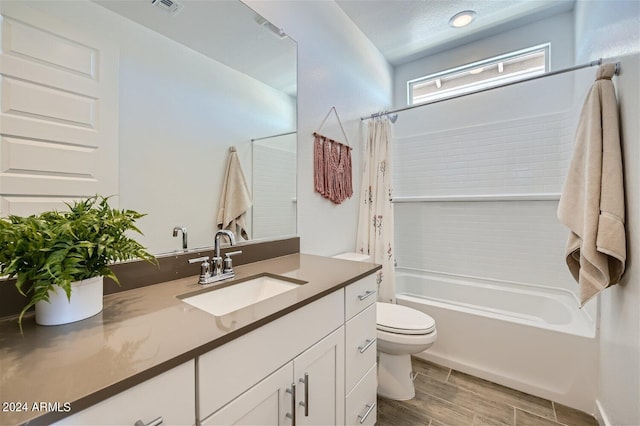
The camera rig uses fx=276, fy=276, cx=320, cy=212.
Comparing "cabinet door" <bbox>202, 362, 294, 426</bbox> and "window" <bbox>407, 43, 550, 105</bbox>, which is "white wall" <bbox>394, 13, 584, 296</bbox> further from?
"cabinet door" <bbox>202, 362, 294, 426</bbox>

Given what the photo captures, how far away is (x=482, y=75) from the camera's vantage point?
2789mm

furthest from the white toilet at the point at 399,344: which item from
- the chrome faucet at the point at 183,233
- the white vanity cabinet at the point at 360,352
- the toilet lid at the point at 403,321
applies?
the chrome faucet at the point at 183,233

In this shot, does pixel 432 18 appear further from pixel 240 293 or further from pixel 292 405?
pixel 292 405

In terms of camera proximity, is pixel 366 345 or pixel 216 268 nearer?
pixel 216 268

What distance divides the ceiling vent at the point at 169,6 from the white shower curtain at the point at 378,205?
169cm

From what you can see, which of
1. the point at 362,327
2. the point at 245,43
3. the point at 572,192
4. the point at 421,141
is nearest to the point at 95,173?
the point at 245,43

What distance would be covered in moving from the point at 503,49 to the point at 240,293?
3.09m

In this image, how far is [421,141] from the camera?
295cm

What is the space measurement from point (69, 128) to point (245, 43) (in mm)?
966

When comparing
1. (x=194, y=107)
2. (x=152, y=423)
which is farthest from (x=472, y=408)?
(x=194, y=107)

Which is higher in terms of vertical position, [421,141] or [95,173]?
[421,141]

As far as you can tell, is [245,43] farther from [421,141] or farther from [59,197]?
[421,141]

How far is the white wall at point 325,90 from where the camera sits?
1.82 metres

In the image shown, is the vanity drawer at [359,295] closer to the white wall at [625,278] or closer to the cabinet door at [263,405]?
the cabinet door at [263,405]
